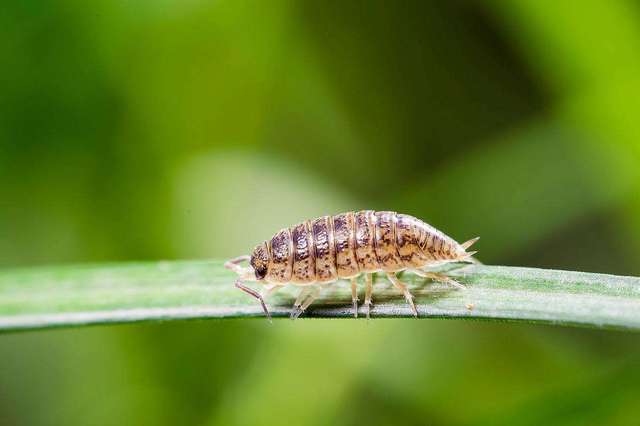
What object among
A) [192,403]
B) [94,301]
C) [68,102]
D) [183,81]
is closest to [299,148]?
[183,81]

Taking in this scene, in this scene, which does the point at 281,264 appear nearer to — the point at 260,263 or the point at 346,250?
the point at 260,263

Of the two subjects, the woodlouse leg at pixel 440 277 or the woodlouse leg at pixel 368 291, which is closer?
the woodlouse leg at pixel 440 277

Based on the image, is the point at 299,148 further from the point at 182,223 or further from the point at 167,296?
the point at 167,296

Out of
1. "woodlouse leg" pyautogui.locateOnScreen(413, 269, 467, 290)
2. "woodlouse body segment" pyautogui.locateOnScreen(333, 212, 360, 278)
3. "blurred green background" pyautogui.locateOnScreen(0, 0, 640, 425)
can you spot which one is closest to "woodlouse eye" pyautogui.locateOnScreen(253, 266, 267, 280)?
"woodlouse body segment" pyautogui.locateOnScreen(333, 212, 360, 278)

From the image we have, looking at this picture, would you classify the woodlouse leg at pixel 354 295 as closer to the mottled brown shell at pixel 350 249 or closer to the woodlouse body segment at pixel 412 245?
the mottled brown shell at pixel 350 249

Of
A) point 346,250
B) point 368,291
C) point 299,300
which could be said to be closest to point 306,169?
point 346,250

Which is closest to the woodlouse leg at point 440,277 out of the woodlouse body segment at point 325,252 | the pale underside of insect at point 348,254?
the pale underside of insect at point 348,254
